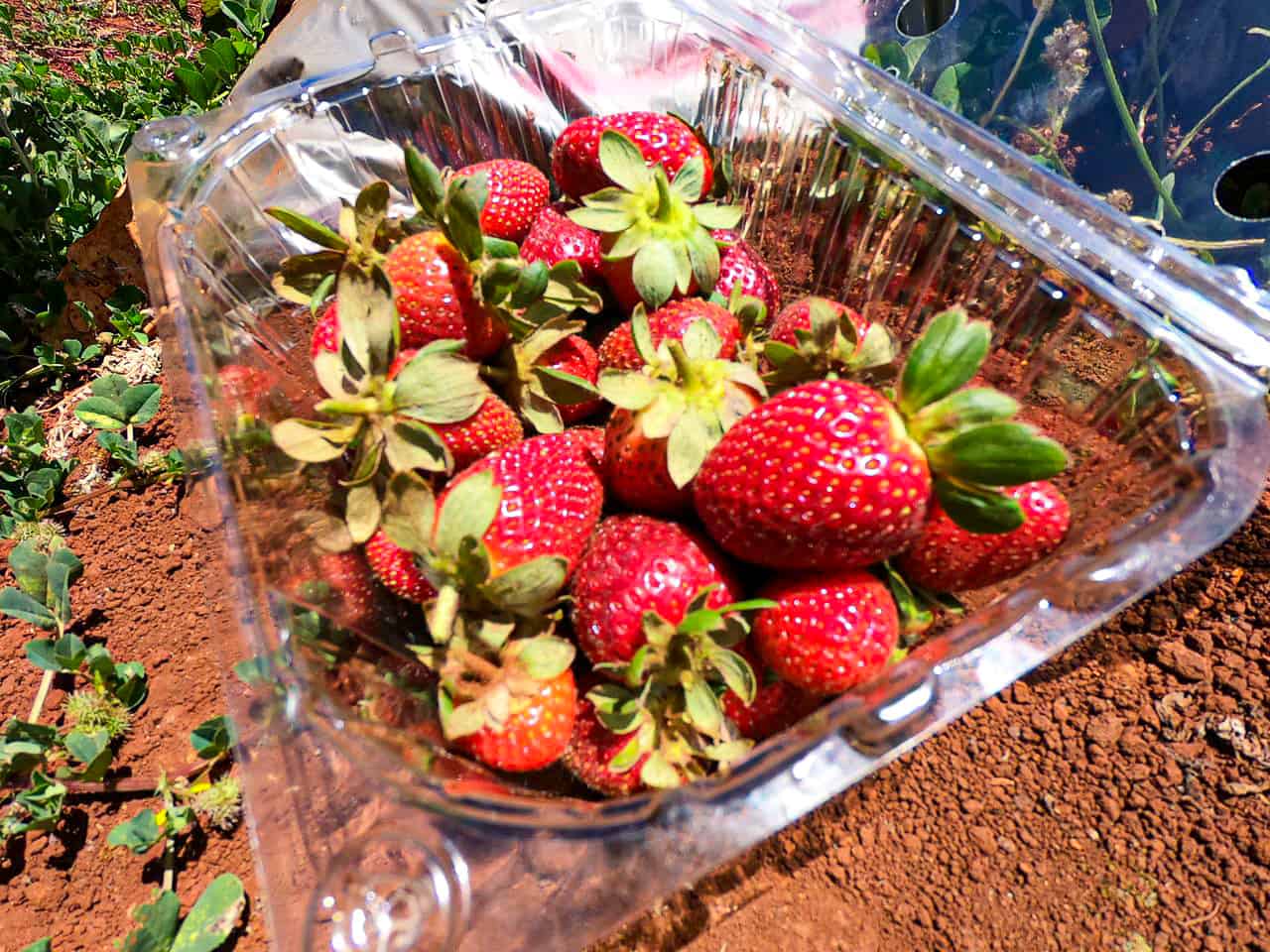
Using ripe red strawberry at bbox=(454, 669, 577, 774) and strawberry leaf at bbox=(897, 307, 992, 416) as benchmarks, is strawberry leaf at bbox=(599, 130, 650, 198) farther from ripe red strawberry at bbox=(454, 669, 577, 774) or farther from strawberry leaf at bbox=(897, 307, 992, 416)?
ripe red strawberry at bbox=(454, 669, 577, 774)

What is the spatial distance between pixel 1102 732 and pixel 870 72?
956mm

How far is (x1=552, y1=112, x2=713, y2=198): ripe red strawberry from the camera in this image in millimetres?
1115

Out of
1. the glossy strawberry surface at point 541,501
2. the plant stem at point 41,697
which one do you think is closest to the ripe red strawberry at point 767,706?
the glossy strawberry surface at point 541,501

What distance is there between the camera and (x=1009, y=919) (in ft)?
3.33

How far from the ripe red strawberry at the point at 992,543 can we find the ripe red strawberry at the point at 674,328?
0.33 meters

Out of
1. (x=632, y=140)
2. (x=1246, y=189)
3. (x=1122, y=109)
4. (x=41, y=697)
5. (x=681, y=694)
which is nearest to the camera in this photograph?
(x=681, y=694)

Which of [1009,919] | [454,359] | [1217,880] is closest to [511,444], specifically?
[454,359]

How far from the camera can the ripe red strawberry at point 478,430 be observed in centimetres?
94

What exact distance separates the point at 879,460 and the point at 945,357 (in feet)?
0.34

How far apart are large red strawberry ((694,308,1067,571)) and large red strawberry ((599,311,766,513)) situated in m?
0.07

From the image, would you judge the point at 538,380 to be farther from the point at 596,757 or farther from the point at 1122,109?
the point at 1122,109

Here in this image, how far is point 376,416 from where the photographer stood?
2.77ft

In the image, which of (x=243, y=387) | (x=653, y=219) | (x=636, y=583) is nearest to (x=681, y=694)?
(x=636, y=583)

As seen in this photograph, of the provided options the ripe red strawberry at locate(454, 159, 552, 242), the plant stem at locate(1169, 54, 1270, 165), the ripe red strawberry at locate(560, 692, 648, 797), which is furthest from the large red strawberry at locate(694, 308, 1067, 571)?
the plant stem at locate(1169, 54, 1270, 165)
